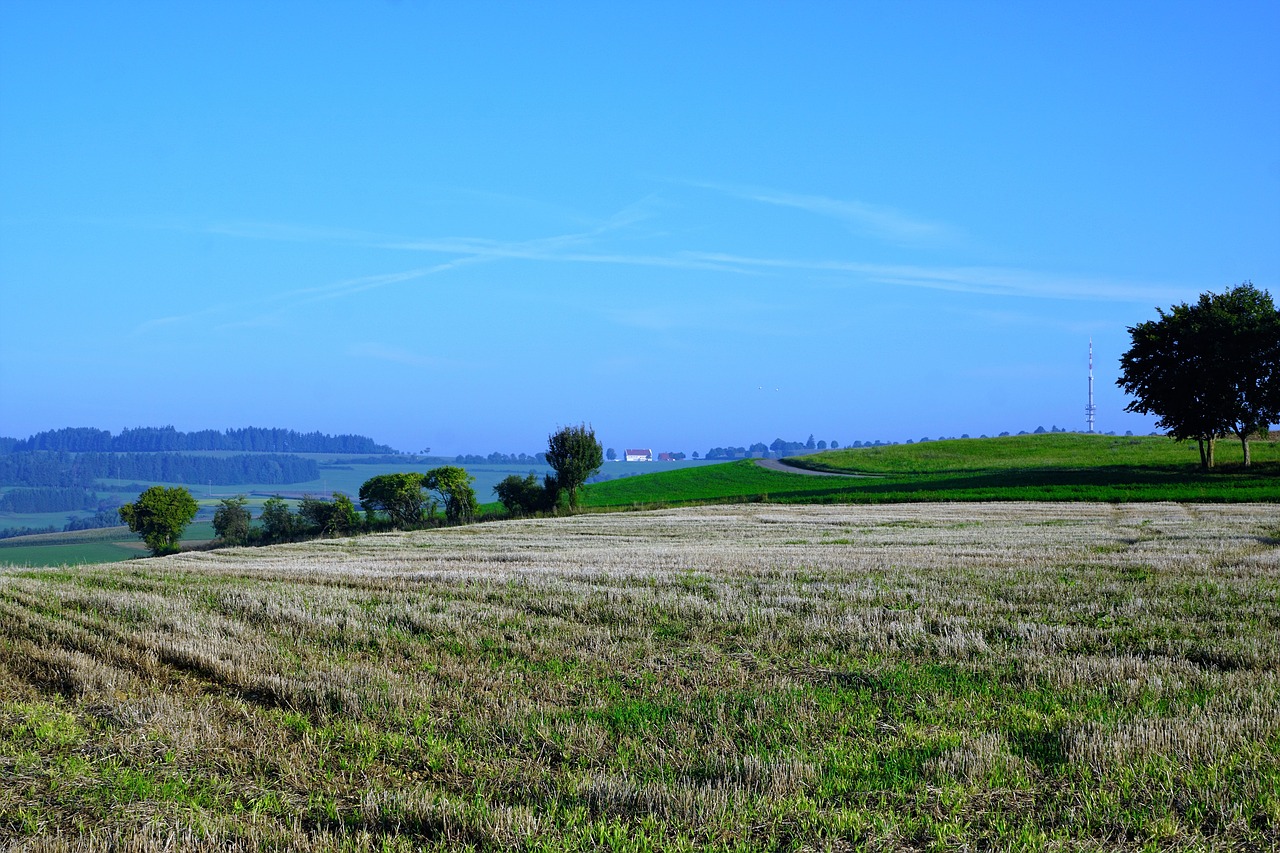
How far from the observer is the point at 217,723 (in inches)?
311

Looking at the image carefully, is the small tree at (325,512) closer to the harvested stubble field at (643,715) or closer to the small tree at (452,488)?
the small tree at (452,488)

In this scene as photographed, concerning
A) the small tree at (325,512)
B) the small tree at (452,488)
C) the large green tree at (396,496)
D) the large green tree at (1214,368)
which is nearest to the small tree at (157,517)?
the small tree at (325,512)

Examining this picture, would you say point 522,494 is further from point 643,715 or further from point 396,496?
point 643,715

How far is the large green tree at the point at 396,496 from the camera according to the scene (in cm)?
9600

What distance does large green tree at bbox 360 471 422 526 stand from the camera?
315 ft

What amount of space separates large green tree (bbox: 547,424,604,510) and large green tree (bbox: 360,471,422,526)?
21.1 m

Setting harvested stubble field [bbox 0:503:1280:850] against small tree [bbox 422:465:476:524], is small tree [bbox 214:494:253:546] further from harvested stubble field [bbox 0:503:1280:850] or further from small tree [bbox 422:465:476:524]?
harvested stubble field [bbox 0:503:1280:850]

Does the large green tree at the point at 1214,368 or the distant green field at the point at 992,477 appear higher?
the large green tree at the point at 1214,368

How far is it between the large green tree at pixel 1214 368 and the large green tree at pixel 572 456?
43.9 metres

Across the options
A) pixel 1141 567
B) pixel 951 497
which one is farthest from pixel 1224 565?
pixel 951 497

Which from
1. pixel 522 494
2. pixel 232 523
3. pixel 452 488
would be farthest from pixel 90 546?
pixel 522 494

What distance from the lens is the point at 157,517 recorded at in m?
108

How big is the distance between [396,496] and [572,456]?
2672 centimetres

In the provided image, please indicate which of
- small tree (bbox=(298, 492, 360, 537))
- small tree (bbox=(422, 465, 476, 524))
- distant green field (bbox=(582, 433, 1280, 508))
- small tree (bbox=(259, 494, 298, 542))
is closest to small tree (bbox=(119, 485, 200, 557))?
small tree (bbox=(259, 494, 298, 542))
